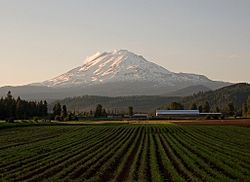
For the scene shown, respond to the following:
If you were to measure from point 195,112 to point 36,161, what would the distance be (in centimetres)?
16079

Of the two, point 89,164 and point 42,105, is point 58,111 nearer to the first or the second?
point 42,105

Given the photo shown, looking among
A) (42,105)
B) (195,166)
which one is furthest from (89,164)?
(42,105)

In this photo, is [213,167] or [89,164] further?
[89,164]

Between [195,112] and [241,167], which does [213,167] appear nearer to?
[241,167]

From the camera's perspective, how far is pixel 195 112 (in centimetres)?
18875

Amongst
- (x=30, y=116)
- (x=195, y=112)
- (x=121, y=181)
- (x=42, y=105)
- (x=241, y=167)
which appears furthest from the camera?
(x=195, y=112)

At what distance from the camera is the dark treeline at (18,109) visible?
136 metres

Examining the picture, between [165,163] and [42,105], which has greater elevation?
[42,105]

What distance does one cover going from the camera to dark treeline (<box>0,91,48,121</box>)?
136 m

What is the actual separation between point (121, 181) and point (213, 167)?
22.8ft

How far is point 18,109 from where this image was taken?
147 meters

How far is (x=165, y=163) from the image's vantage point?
97.2 feet

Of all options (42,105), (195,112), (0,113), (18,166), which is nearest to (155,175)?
(18,166)

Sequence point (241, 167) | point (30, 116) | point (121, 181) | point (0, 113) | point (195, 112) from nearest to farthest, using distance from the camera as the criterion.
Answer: point (121, 181), point (241, 167), point (0, 113), point (30, 116), point (195, 112)
